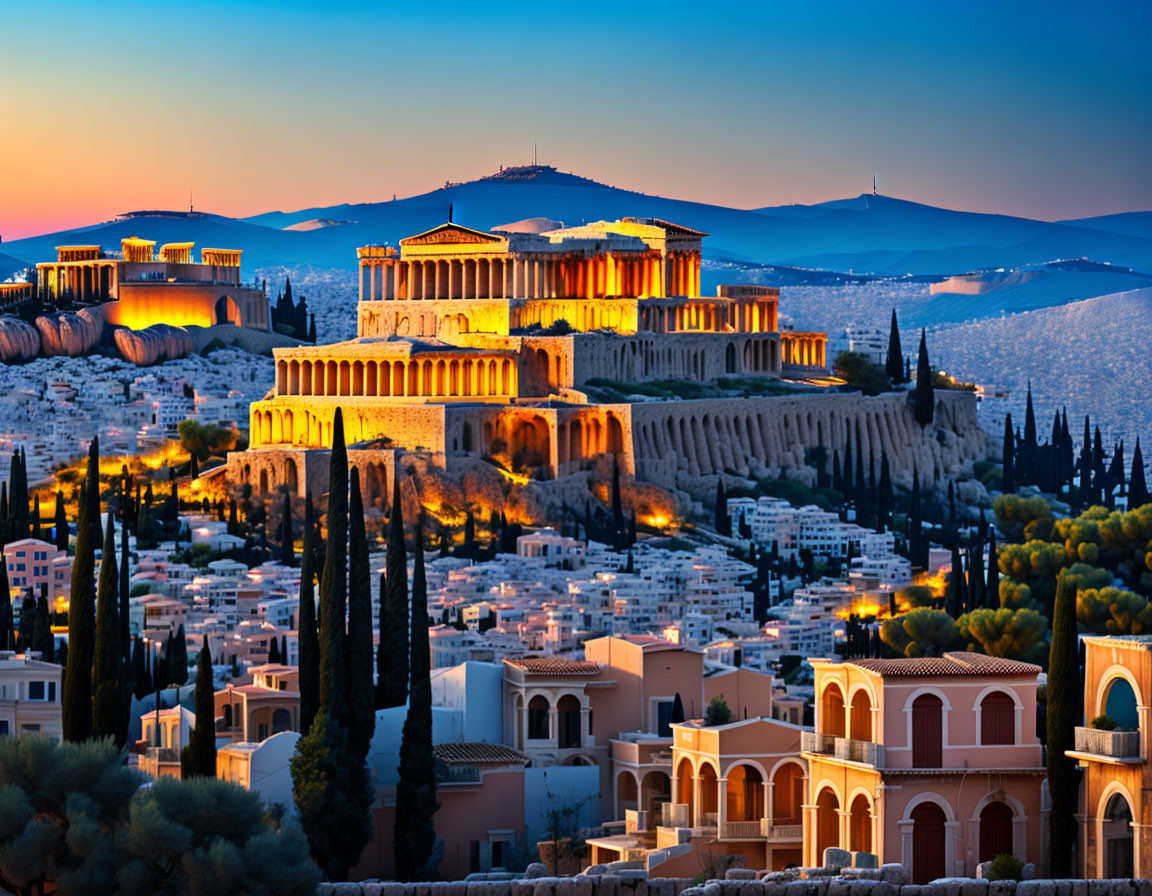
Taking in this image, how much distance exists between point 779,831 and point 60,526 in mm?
42137

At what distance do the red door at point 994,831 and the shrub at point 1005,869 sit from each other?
2065 mm

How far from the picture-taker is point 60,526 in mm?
83500

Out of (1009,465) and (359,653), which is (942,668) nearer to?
(359,653)

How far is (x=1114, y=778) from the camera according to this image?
1539 inches

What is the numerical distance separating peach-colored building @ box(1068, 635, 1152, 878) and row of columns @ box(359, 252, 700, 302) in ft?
214

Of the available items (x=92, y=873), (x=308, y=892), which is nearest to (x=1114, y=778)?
(x=308, y=892)

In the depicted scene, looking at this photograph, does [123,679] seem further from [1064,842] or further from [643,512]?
[643,512]

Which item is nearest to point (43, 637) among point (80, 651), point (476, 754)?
point (80, 651)

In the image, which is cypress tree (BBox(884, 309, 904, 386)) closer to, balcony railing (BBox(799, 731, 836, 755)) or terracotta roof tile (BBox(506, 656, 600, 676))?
terracotta roof tile (BBox(506, 656, 600, 676))

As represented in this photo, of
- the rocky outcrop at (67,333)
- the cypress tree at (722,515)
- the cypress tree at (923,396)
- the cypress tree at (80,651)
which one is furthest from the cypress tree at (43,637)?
the rocky outcrop at (67,333)

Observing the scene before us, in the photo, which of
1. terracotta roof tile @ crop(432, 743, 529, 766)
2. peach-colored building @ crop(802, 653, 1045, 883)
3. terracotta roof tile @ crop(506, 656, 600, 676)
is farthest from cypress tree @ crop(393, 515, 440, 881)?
peach-colored building @ crop(802, 653, 1045, 883)

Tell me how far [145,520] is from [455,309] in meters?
22.5

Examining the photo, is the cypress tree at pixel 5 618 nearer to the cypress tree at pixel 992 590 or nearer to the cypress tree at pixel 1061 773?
the cypress tree at pixel 992 590

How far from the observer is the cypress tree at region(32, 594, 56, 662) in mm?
60969
